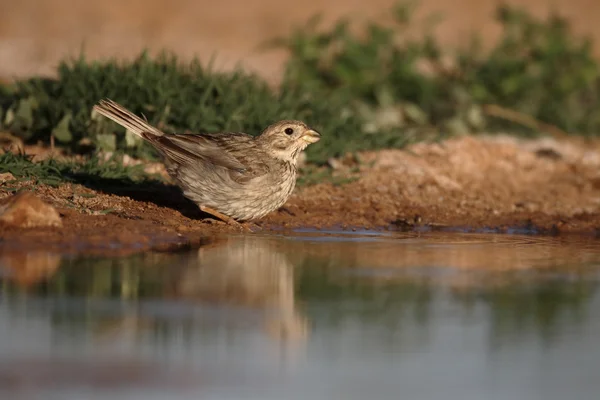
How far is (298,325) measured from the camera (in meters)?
5.14

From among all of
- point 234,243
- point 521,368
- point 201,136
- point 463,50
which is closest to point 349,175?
point 201,136

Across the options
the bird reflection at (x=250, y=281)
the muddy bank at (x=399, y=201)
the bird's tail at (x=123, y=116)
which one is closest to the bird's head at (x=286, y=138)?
the muddy bank at (x=399, y=201)

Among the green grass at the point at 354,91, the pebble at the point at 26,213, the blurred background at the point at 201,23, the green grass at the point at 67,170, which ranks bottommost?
the pebble at the point at 26,213

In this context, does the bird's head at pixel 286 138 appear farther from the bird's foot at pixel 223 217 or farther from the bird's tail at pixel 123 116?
the bird's tail at pixel 123 116

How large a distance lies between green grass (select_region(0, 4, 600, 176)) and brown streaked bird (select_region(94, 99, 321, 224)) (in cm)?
91

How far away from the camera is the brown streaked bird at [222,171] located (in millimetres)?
8250

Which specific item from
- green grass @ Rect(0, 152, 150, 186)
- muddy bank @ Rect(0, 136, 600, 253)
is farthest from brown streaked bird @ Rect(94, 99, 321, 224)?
green grass @ Rect(0, 152, 150, 186)

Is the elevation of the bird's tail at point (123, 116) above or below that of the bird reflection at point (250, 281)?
above

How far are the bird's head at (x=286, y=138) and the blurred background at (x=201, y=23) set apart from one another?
18.0 feet

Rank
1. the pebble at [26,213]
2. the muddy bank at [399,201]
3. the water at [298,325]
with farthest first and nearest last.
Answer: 1. the muddy bank at [399,201]
2. the pebble at [26,213]
3. the water at [298,325]

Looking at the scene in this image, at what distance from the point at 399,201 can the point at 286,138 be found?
4.06ft

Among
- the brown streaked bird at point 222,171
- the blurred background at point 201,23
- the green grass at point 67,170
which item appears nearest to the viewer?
the brown streaked bird at point 222,171

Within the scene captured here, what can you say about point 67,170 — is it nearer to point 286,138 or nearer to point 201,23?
point 286,138

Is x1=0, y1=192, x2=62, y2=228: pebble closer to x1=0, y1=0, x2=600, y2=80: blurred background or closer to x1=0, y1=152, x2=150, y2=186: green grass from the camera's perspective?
x1=0, y1=152, x2=150, y2=186: green grass
